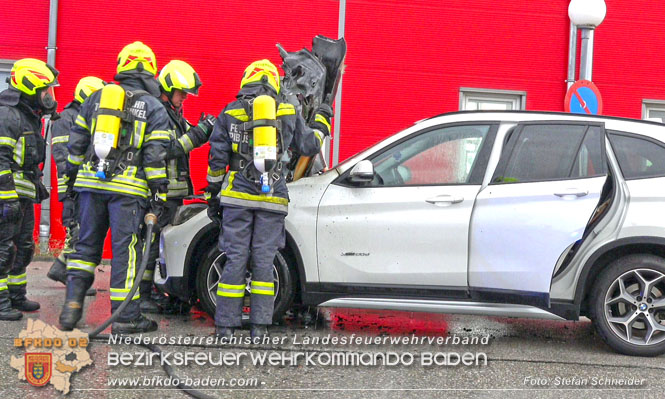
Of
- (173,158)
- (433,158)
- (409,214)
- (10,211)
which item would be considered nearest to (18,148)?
(10,211)

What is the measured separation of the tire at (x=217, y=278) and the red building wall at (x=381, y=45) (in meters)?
5.04

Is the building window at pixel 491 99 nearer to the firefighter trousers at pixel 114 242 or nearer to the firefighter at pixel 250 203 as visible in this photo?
the firefighter at pixel 250 203

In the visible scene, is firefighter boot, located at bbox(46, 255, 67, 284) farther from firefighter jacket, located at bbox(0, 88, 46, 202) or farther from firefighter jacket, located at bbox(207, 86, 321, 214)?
firefighter jacket, located at bbox(207, 86, 321, 214)

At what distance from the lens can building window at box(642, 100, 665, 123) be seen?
38.3 ft

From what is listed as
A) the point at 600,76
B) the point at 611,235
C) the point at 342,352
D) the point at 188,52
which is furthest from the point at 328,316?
the point at 600,76

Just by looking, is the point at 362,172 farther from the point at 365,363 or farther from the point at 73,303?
the point at 73,303

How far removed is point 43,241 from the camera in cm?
1074

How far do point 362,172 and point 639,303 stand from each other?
6.86 ft

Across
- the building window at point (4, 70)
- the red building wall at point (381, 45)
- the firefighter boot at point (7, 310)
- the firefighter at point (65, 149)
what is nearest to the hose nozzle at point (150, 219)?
the firefighter boot at point (7, 310)

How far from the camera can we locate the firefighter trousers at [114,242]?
5.83 meters

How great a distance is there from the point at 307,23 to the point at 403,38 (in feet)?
4.41

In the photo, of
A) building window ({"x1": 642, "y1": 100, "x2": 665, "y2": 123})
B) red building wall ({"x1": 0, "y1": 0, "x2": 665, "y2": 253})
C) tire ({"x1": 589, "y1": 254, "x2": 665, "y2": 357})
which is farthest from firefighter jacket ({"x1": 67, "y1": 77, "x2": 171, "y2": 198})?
building window ({"x1": 642, "y1": 100, "x2": 665, "y2": 123})

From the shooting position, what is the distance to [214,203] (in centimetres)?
596

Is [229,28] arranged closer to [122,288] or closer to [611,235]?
[122,288]
